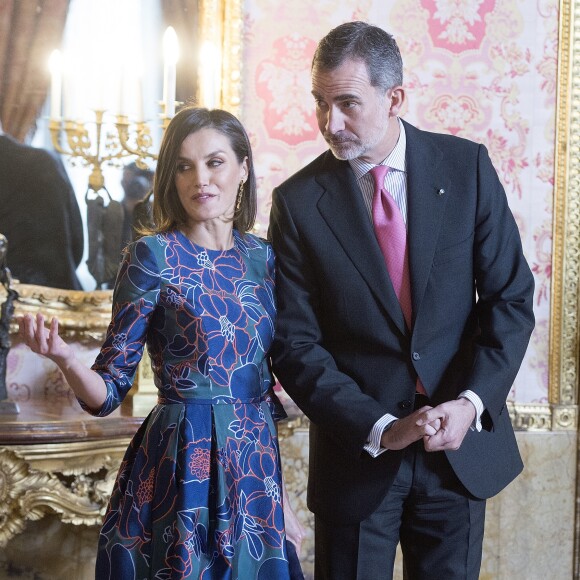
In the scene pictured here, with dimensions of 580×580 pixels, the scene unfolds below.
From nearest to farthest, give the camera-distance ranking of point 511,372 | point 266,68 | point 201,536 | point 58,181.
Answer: point 201,536
point 511,372
point 58,181
point 266,68

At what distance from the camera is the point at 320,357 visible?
1992mm

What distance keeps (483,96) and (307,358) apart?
1975 mm

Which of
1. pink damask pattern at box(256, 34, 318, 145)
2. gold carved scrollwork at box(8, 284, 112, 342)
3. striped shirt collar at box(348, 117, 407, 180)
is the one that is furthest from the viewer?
pink damask pattern at box(256, 34, 318, 145)

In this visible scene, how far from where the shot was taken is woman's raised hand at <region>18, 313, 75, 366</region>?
171 centimetres

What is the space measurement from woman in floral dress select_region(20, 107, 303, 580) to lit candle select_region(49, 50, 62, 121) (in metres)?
1.31

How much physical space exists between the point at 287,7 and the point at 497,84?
833 mm

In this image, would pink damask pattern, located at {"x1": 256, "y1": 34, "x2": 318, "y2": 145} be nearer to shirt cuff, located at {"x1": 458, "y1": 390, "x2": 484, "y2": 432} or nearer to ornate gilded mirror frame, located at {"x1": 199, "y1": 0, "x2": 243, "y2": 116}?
ornate gilded mirror frame, located at {"x1": 199, "y1": 0, "x2": 243, "y2": 116}

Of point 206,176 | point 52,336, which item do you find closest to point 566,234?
point 206,176

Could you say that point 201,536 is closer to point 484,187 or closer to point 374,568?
point 374,568

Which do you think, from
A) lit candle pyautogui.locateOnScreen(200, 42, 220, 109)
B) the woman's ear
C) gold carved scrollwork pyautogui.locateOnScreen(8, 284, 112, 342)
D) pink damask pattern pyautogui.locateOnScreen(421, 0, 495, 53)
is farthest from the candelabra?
the woman's ear

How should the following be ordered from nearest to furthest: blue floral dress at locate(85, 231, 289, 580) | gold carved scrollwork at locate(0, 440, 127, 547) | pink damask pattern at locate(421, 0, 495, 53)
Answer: blue floral dress at locate(85, 231, 289, 580) → gold carved scrollwork at locate(0, 440, 127, 547) → pink damask pattern at locate(421, 0, 495, 53)

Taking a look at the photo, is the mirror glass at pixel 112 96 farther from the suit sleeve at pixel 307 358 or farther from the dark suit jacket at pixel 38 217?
the suit sleeve at pixel 307 358

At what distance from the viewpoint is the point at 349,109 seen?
2002mm

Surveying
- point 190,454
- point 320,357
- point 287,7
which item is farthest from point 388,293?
point 287,7
